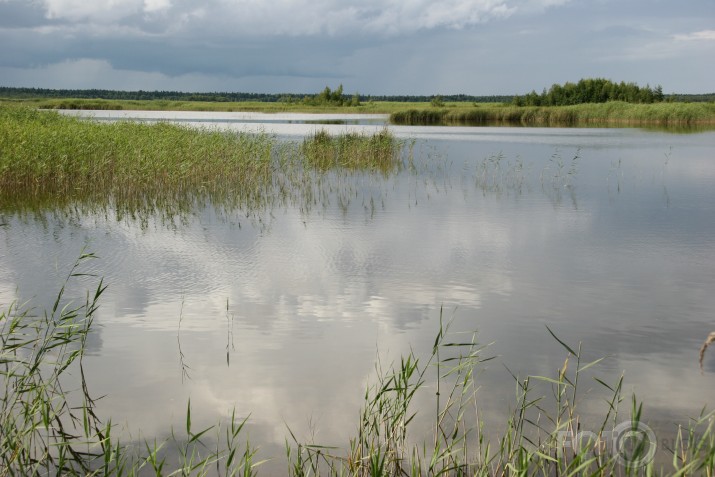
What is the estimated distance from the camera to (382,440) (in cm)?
476

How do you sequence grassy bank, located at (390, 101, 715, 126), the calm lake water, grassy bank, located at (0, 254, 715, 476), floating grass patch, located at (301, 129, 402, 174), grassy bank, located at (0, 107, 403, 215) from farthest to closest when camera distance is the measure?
grassy bank, located at (390, 101, 715, 126)
floating grass patch, located at (301, 129, 402, 174)
grassy bank, located at (0, 107, 403, 215)
the calm lake water
grassy bank, located at (0, 254, 715, 476)

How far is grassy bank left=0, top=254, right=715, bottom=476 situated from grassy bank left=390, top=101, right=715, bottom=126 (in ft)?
169

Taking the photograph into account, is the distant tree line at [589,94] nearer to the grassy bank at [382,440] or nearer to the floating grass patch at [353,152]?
the floating grass patch at [353,152]

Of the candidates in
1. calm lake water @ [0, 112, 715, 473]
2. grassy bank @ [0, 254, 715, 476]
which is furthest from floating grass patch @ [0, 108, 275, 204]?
grassy bank @ [0, 254, 715, 476]

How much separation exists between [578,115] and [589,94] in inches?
427

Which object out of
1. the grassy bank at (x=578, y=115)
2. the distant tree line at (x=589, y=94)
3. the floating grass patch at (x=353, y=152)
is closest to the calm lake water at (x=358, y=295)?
the floating grass patch at (x=353, y=152)

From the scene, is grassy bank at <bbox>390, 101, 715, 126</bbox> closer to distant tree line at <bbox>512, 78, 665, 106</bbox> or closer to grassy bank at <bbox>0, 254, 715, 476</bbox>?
distant tree line at <bbox>512, 78, 665, 106</bbox>

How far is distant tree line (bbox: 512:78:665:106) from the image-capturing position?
65.4 meters

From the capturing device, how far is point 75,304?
836cm

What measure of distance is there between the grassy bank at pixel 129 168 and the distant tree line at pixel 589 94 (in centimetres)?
5298

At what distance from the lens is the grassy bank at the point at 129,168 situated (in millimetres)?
16031

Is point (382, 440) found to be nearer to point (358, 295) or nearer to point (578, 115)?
point (358, 295)

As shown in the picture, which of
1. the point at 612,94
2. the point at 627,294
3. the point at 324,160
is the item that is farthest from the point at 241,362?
the point at 612,94

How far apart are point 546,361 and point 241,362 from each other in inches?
102
